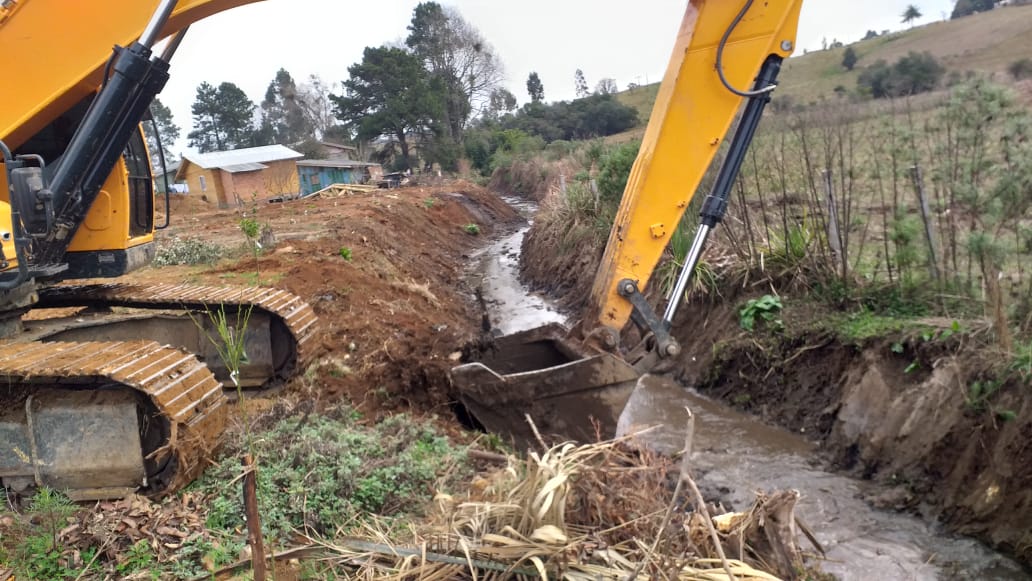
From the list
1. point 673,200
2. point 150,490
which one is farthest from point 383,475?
point 673,200

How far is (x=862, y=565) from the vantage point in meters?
4.15

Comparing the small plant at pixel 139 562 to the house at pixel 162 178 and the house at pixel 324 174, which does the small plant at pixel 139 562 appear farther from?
the house at pixel 324 174

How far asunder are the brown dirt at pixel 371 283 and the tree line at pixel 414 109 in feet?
69.1

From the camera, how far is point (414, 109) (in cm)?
3947

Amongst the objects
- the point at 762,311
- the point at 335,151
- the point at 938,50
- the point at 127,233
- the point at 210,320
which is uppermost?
the point at 938,50

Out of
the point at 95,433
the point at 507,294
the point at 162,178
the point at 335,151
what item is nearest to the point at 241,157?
the point at 335,151

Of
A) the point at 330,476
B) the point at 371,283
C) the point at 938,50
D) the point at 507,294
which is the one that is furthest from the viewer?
the point at 938,50

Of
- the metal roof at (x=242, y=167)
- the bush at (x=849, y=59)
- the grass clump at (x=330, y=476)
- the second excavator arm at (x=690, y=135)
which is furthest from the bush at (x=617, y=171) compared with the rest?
the bush at (x=849, y=59)

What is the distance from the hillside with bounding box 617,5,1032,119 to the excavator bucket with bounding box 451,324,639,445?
55.0 ft

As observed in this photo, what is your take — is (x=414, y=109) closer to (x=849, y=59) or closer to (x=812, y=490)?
(x=849, y=59)

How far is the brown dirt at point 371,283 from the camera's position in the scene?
582 centimetres

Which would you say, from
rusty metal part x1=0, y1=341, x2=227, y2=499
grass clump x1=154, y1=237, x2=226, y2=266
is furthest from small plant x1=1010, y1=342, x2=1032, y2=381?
grass clump x1=154, y1=237, x2=226, y2=266

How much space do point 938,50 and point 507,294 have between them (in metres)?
28.8

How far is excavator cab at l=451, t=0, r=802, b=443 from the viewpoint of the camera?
443 centimetres
